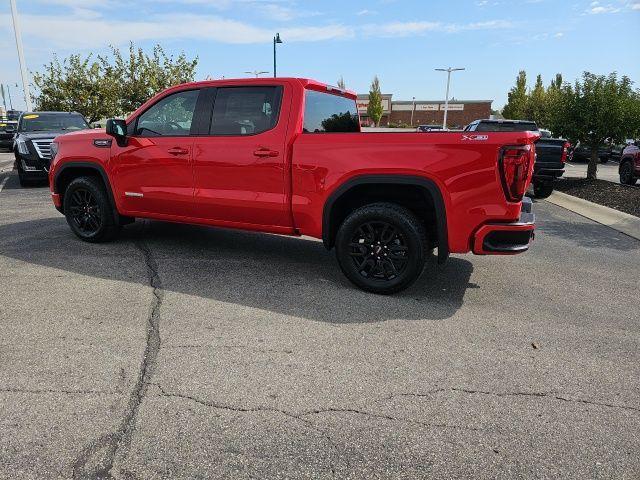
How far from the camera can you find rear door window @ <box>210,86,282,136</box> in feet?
16.0

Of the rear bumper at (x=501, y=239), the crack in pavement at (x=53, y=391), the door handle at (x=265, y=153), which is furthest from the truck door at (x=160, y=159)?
the rear bumper at (x=501, y=239)

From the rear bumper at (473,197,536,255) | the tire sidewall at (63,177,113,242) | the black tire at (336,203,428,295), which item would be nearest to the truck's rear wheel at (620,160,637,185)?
the rear bumper at (473,197,536,255)

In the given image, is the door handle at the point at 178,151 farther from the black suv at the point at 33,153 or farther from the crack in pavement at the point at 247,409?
the black suv at the point at 33,153

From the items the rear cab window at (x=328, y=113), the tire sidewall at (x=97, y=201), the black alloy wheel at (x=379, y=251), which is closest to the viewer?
the black alloy wheel at (x=379, y=251)

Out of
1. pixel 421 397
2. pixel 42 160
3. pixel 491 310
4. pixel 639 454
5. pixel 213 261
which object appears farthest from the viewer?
pixel 42 160

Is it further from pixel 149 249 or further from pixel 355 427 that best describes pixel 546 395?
pixel 149 249

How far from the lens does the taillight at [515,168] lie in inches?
154

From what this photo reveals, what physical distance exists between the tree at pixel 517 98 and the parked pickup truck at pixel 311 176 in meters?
47.5

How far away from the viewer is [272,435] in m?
2.57

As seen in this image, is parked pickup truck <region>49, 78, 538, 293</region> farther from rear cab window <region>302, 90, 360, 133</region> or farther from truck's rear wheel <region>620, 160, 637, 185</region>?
truck's rear wheel <region>620, 160, 637, 185</region>

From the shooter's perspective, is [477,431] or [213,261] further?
[213,261]

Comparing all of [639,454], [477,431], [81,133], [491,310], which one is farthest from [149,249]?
[639,454]

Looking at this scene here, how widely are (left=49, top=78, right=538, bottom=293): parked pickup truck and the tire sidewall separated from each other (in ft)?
0.06

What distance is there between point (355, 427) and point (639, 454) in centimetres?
140
